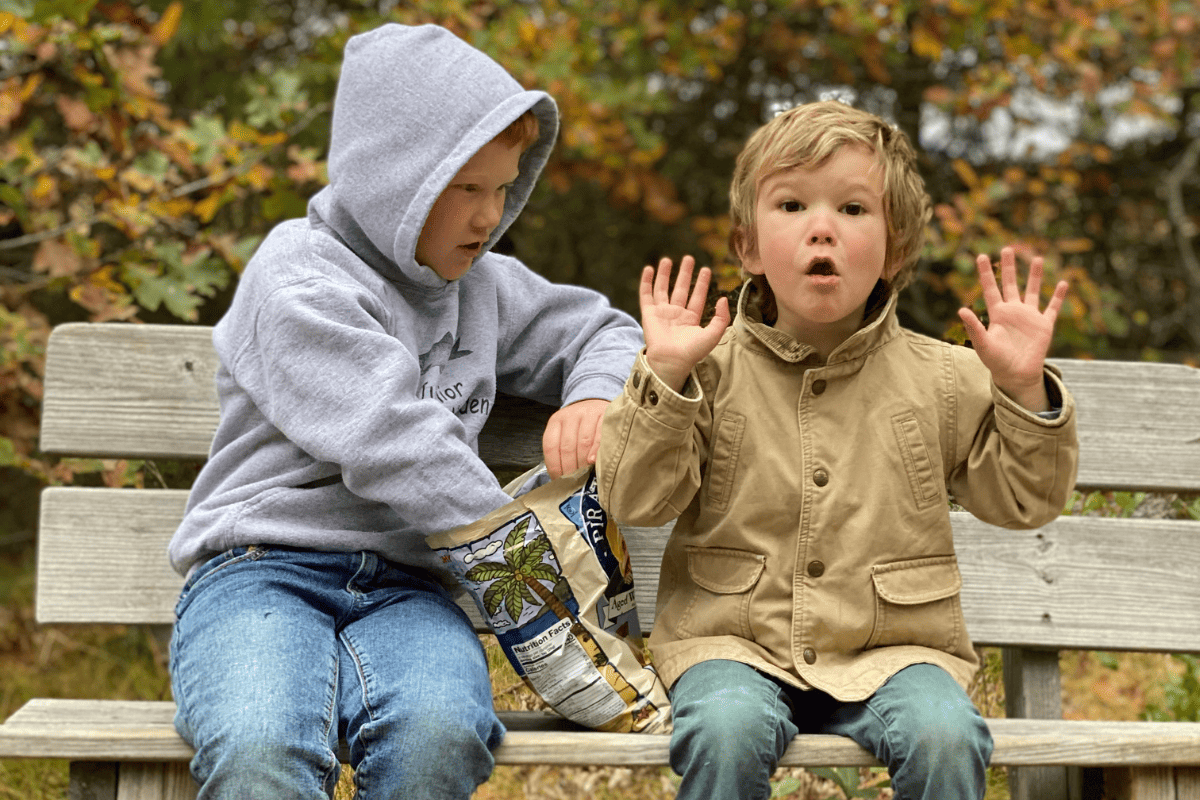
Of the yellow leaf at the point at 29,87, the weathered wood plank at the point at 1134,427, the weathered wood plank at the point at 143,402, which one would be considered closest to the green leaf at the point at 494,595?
the weathered wood plank at the point at 143,402

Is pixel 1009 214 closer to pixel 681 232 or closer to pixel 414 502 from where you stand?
pixel 681 232

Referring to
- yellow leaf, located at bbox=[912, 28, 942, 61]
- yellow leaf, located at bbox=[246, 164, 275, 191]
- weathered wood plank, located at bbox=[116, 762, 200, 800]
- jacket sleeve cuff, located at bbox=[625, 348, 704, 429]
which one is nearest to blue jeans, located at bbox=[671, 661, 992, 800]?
jacket sleeve cuff, located at bbox=[625, 348, 704, 429]

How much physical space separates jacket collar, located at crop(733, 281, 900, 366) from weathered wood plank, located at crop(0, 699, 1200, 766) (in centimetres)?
59

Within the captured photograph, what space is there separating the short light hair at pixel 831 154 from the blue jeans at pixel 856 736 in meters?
0.68

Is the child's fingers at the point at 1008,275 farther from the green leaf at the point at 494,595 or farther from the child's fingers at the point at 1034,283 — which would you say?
the green leaf at the point at 494,595

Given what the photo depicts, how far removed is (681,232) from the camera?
5215 mm

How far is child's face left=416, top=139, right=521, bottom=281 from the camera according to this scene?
2043mm

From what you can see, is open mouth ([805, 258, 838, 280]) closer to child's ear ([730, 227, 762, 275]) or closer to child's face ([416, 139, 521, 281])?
child's ear ([730, 227, 762, 275])

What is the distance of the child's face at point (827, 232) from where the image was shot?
1868 mm

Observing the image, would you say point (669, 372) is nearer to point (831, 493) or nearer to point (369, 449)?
point (831, 493)

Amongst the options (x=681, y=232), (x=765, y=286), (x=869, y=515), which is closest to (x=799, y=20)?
(x=681, y=232)

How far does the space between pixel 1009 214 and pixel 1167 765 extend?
3.55 m

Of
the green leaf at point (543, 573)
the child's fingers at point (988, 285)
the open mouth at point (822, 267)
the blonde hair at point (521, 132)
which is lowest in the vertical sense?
the green leaf at point (543, 573)

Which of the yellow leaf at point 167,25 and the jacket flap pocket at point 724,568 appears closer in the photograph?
the jacket flap pocket at point 724,568
